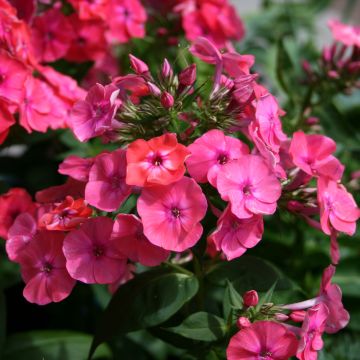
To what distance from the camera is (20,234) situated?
40.4 inches

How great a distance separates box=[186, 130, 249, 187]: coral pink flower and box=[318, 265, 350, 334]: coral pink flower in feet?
0.74

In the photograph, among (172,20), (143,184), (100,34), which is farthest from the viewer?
(172,20)

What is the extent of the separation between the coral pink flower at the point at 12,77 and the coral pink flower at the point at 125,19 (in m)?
0.40

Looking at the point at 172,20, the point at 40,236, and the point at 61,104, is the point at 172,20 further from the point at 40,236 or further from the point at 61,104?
the point at 40,236

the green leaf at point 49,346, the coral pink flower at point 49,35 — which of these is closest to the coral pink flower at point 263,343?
the green leaf at point 49,346

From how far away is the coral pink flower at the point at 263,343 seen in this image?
2.81ft

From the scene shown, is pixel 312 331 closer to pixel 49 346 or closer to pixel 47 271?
pixel 47 271

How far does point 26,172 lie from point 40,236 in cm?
69

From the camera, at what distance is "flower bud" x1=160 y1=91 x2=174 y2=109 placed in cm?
94

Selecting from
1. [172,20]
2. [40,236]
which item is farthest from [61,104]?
[172,20]

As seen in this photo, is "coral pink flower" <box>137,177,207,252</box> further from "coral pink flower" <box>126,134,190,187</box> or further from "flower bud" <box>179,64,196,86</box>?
"flower bud" <box>179,64,196,86</box>

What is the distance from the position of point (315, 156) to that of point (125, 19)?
0.67 metres

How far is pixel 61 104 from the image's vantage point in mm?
1260

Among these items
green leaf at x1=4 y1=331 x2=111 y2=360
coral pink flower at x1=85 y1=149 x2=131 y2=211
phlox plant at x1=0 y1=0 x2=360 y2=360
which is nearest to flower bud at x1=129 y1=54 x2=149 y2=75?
phlox plant at x1=0 y1=0 x2=360 y2=360
